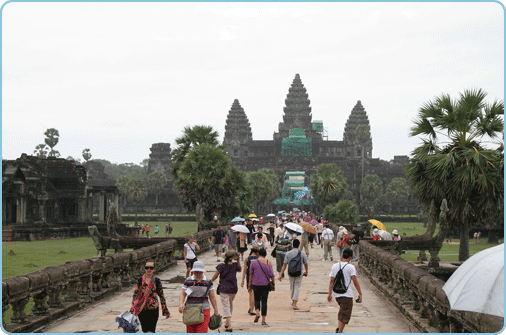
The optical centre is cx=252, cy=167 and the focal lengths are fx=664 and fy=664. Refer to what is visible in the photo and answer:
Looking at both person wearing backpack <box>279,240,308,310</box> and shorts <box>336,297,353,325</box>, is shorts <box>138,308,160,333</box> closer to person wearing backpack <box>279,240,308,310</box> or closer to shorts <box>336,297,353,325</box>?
shorts <box>336,297,353,325</box>

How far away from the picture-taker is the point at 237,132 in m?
190

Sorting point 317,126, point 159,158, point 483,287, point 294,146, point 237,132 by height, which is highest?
point 317,126

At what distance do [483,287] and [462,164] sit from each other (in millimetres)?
16468

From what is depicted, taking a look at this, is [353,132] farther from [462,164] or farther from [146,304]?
[146,304]

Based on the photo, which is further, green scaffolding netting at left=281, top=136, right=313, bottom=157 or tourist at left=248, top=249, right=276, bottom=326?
green scaffolding netting at left=281, top=136, right=313, bottom=157

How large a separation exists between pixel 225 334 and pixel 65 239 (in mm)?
44247

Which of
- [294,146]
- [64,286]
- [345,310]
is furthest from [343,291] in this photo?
[294,146]

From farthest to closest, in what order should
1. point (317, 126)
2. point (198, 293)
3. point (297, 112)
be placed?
1. point (317, 126)
2. point (297, 112)
3. point (198, 293)

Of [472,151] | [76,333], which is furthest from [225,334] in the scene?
[472,151]

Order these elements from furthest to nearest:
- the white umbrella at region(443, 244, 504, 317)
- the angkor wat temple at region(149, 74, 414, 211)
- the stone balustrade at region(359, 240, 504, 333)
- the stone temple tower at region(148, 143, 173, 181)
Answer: the stone temple tower at region(148, 143, 173, 181) < the angkor wat temple at region(149, 74, 414, 211) < the stone balustrade at region(359, 240, 504, 333) < the white umbrella at region(443, 244, 504, 317)

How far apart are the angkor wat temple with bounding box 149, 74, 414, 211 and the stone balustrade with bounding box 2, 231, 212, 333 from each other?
5928 inches

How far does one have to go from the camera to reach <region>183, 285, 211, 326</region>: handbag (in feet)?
31.3

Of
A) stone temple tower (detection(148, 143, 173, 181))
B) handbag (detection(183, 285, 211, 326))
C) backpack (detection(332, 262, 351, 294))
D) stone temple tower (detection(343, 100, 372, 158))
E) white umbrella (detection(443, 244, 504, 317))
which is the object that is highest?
stone temple tower (detection(343, 100, 372, 158))

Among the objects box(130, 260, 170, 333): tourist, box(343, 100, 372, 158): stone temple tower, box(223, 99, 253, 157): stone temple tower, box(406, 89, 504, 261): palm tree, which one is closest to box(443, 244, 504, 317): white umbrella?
box(130, 260, 170, 333): tourist
